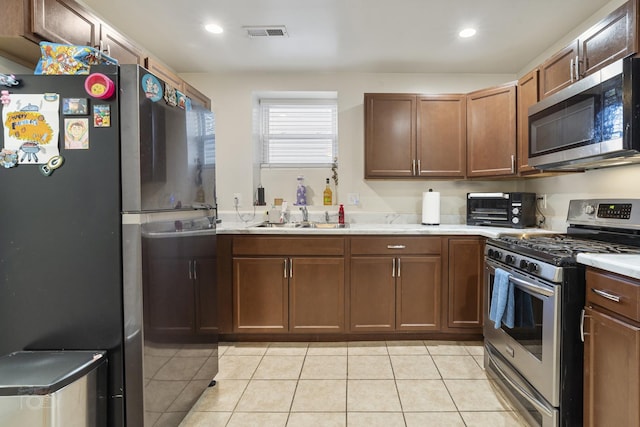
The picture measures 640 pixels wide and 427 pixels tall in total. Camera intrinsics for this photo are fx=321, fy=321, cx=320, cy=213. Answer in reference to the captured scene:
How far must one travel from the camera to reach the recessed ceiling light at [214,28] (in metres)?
2.42

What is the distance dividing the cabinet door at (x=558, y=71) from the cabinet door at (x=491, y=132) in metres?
0.35

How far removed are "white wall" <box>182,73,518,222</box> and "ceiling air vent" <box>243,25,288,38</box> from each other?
2.37ft

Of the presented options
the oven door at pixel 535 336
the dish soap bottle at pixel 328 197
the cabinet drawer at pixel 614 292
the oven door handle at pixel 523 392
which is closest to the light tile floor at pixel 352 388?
the oven door handle at pixel 523 392

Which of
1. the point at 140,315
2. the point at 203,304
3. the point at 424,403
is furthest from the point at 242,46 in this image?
the point at 424,403

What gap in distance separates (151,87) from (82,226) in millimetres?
661

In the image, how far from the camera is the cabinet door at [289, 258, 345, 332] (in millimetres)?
2609

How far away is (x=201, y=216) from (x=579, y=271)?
1941 millimetres

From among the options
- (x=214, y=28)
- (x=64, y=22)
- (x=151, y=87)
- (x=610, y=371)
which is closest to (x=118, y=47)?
(x=64, y=22)

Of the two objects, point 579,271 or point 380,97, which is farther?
point 380,97

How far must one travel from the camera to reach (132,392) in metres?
1.35

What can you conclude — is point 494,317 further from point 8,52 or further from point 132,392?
point 8,52

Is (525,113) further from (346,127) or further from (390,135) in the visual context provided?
(346,127)

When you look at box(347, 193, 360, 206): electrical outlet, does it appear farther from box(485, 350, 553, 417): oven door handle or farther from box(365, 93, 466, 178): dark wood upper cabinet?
box(485, 350, 553, 417): oven door handle

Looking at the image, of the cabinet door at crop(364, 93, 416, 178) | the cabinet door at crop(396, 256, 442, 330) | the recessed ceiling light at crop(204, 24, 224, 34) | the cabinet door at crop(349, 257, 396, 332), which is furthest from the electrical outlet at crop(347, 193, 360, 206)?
the recessed ceiling light at crop(204, 24, 224, 34)
